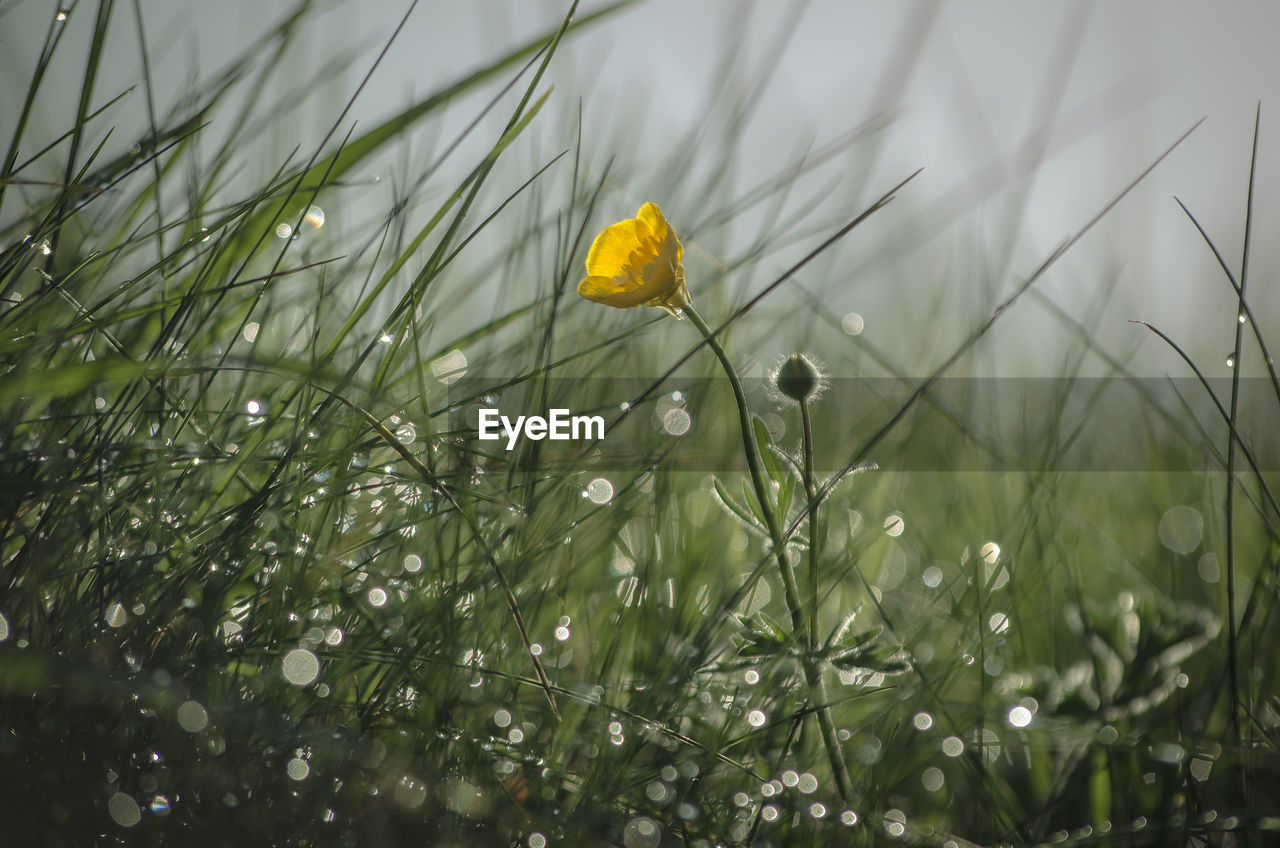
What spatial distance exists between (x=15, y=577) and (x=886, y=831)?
86cm

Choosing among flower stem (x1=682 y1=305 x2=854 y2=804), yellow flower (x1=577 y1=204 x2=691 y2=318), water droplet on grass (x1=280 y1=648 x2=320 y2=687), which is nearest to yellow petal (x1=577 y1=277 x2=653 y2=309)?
yellow flower (x1=577 y1=204 x2=691 y2=318)

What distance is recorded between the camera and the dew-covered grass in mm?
667

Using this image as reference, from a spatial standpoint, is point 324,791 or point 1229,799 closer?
point 324,791

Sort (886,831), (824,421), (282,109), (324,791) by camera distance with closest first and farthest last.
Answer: (324,791) < (886,831) < (282,109) < (824,421)

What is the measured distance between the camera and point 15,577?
0.72 m

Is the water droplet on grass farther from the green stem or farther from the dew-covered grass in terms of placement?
the green stem

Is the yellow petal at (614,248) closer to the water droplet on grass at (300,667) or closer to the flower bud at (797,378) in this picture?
the flower bud at (797,378)

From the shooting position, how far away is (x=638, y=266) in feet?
3.32

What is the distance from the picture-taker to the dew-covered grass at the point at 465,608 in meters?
0.67

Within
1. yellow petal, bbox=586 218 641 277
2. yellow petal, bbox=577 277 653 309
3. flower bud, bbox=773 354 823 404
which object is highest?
yellow petal, bbox=586 218 641 277

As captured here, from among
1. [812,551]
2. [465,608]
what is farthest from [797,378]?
[465,608]

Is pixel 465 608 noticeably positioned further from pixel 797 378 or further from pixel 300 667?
pixel 797 378

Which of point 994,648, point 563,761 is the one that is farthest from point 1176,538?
Result: point 563,761

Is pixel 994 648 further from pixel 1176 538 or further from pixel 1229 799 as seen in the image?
pixel 1176 538
